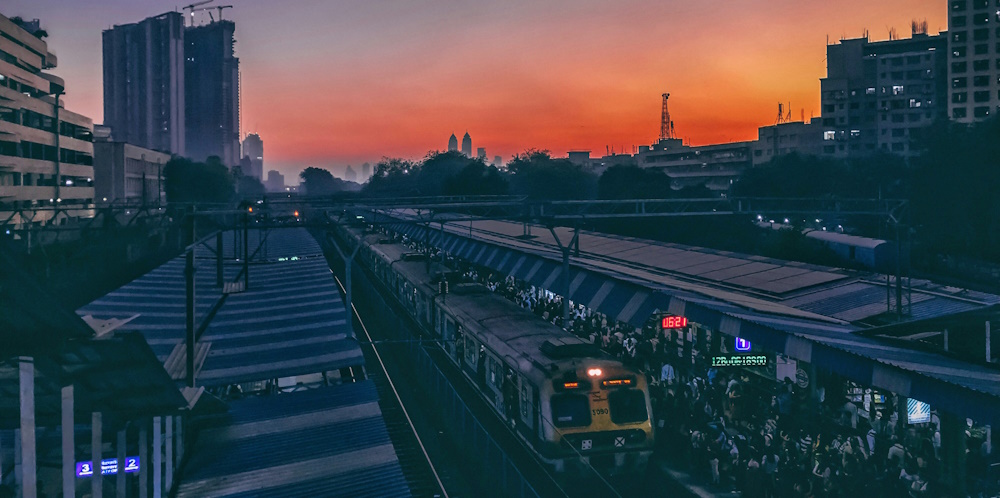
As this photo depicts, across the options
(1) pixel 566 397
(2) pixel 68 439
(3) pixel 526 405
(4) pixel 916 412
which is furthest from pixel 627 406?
(2) pixel 68 439

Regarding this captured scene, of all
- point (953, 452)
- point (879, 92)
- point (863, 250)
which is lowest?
point (953, 452)

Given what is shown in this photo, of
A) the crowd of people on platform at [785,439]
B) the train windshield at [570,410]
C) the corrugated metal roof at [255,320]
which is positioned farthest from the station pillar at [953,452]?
the corrugated metal roof at [255,320]

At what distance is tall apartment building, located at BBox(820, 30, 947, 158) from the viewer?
10569 centimetres

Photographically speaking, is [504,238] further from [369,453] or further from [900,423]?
[369,453]

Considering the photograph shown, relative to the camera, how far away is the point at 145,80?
173 meters

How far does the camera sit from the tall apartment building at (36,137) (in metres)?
55.8

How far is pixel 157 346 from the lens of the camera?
2108 cm

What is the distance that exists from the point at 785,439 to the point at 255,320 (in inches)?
658

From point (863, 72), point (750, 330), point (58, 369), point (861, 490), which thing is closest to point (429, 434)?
point (750, 330)

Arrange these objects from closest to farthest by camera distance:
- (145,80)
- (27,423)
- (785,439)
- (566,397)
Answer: (27,423)
(566,397)
(785,439)
(145,80)

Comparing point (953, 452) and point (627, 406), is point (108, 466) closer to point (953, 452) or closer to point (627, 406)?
point (627, 406)

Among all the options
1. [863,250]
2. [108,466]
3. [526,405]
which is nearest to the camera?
[108,466]

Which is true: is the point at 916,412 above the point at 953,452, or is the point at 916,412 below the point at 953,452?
above

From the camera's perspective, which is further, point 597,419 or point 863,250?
point 863,250
